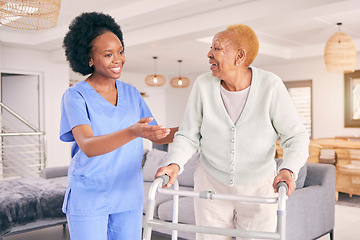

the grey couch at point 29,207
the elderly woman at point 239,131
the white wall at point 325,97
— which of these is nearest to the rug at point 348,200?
the white wall at point 325,97

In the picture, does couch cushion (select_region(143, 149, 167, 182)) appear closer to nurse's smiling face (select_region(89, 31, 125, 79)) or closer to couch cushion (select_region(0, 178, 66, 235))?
couch cushion (select_region(0, 178, 66, 235))

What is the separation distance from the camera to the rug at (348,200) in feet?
16.7

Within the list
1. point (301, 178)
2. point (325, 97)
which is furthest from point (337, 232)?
point (325, 97)

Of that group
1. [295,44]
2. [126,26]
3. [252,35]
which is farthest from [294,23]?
[252,35]

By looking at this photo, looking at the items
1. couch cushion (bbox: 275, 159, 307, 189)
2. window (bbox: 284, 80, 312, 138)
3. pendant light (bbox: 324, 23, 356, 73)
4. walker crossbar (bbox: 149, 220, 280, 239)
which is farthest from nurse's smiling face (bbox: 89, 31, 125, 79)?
window (bbox: 284, 80, 312, 138)

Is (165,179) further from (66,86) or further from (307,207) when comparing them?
(66,86)

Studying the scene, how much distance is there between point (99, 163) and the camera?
138cm

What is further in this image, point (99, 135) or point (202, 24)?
point (202, 24)

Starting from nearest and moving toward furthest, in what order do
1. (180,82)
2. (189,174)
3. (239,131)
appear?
(239,131) → (189,174) → (180,82)

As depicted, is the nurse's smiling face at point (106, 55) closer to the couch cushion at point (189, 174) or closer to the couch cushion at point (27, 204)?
the couch cushion at point (27, 204)

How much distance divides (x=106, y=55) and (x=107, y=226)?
650 millimetres

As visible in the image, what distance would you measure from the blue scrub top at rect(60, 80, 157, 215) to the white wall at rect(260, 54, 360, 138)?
26.7 feet

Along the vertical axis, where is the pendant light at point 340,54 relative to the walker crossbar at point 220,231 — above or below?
above

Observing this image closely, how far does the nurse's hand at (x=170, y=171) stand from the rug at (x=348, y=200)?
446 cm
